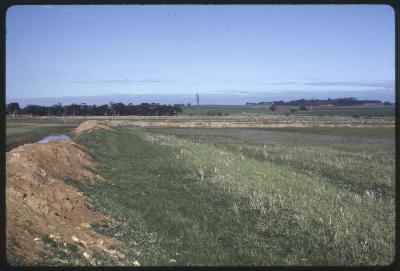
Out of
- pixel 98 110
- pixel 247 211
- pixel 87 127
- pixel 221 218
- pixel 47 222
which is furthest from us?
pixel 98 110

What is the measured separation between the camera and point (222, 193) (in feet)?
44.3

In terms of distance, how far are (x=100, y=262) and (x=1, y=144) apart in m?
2.89

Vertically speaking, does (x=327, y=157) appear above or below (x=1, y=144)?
below

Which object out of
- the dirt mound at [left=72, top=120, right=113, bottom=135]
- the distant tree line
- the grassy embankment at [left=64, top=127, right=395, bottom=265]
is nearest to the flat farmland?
the grassy embankment at [left=64, top=127, right=395, bottom=265]

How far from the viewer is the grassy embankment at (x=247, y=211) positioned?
Answer: 8156 millimetres

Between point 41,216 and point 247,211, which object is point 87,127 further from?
point 41,216

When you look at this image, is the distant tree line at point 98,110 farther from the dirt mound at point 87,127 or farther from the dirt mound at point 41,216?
the dirt mound at point 41,216

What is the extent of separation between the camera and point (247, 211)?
36.9 ft

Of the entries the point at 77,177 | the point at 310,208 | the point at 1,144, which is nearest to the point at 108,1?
the point at 1,144

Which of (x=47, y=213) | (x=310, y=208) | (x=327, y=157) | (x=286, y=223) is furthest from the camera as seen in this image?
(x=327, y=157)

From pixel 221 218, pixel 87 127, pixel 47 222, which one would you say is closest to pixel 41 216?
pixel 47 222

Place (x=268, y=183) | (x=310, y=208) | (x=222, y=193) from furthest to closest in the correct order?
(x=268, y=183) < (x=222, y=193) < (x=310, y=208)

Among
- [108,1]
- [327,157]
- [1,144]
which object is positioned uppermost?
[108,1]

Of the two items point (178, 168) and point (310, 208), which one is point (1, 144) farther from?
point (178, 168)
